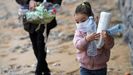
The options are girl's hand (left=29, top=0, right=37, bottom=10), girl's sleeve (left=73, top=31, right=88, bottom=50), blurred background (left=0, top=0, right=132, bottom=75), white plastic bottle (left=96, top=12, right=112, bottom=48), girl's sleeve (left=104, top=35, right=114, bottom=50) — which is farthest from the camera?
blurred background (left=0, top=0, right=132, bottom=75)

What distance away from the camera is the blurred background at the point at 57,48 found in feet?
22.7

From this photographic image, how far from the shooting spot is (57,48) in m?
7.98

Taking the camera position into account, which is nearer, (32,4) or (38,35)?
(32,4)

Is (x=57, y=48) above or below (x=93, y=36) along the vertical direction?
below

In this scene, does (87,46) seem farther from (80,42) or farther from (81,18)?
(81,18)

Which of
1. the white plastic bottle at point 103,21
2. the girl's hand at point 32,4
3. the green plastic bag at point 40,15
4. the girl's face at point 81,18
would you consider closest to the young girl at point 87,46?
the girl's face at point 81,18

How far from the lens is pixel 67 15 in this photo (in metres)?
9.96

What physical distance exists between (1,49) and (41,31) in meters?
2.77

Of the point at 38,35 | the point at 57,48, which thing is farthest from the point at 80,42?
the point at 57,48

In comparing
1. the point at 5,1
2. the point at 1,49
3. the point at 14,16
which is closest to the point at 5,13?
the point at 14,16

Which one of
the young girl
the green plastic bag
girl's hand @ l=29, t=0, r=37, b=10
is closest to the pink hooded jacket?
the young girl

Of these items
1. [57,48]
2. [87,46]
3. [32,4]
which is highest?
[32,4]

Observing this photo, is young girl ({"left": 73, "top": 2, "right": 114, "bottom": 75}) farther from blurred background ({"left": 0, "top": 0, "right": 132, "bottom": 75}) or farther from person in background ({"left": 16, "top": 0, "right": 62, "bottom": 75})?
blurred background ({"left": 0, "top": 0, "right": 132, "bottom": 75})

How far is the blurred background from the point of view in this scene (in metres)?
6.93
